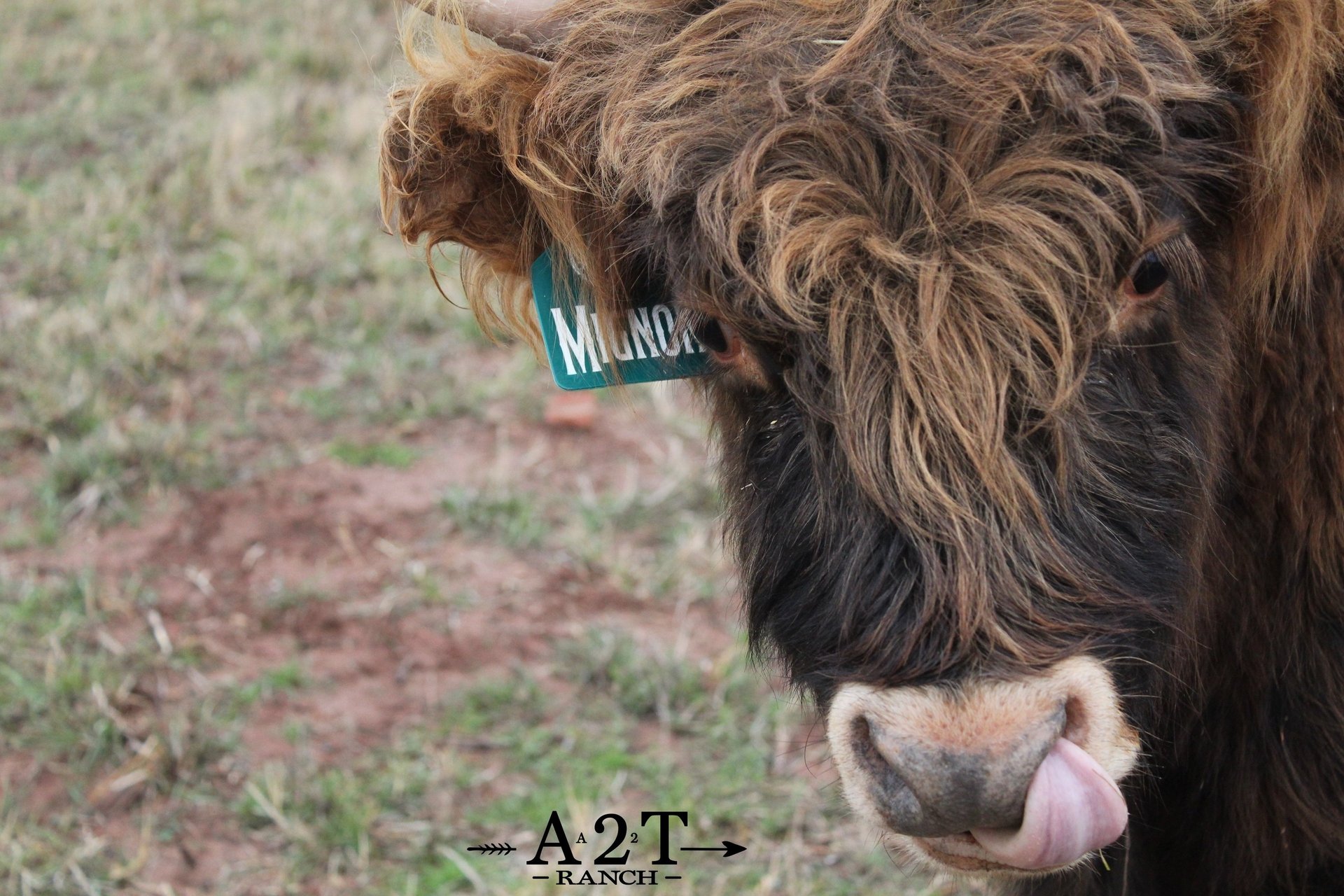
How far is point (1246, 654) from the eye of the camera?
2664 millimetres

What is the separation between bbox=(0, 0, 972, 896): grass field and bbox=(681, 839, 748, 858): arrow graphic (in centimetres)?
3

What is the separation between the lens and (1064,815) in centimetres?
192

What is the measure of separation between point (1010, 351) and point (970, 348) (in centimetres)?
7

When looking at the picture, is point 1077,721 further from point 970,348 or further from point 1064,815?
point 970,348

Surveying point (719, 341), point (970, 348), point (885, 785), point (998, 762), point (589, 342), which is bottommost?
point (885, 785)

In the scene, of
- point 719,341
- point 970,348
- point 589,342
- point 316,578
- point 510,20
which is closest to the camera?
point 970,348

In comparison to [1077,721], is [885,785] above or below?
below

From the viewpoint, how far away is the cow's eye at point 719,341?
2521 millimetres

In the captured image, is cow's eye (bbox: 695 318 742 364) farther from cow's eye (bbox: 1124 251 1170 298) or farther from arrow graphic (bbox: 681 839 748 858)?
arrow graphic (bbox: 681 839 748 858)

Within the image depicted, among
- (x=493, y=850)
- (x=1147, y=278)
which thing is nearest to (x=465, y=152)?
(x=1147, y=278)

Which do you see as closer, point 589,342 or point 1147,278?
point 1147,278

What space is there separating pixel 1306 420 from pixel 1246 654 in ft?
1.67

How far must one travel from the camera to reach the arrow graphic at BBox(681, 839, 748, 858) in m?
3.81

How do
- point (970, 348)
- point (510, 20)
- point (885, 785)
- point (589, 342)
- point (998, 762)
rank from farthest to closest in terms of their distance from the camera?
point (589, 342)
point (510, 20)
point (970, 348)
point (885, 785)
point (998, 762)
